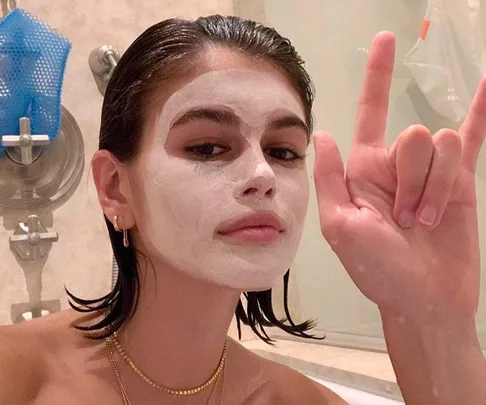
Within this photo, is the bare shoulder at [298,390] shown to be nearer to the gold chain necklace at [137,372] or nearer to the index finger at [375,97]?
the gold chain necklace at [137,372]

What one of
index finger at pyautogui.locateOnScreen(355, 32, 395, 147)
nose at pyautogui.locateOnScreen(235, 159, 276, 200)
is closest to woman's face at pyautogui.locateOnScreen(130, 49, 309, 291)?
nose at pyautogui.locateOnScreen(235, 159, 276, 200)

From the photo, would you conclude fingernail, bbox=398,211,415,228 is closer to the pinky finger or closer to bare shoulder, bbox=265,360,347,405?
the pinky finger

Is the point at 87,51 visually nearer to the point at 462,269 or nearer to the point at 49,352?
the point at 49,352

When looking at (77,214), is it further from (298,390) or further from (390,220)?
(390,220)

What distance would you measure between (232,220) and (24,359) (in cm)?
32

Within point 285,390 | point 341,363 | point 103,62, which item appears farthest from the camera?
point 103,62

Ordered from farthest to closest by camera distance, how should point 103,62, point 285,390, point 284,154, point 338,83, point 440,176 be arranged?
point 338,83
point 103,62
point 285,390
point 284,154
point 440,176

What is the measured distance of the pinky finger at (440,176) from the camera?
1.86 ft

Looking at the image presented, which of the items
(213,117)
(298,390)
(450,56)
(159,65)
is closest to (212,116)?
(213,117)

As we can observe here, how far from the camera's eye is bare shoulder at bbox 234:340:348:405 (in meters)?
0.86

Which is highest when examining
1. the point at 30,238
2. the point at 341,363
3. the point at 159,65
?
the point at 159,65

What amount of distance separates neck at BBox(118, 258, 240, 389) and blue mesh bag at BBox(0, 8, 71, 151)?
59 centimetres

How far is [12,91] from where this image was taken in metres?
1.18

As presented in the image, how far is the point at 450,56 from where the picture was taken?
1245 mm
